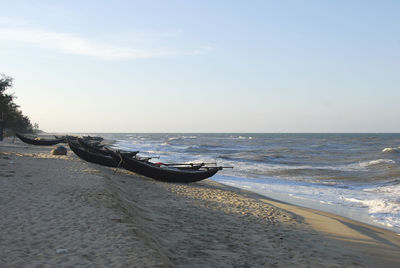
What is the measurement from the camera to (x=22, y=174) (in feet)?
39.7

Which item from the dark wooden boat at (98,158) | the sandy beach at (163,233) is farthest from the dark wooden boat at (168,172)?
the sandy beach at (163,233)

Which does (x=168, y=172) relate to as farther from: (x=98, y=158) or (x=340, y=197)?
(x=340, y=197)

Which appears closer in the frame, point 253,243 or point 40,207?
point 253,243

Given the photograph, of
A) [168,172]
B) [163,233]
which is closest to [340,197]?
[168,172]

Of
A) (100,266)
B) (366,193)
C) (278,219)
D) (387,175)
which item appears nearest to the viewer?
(100,266)

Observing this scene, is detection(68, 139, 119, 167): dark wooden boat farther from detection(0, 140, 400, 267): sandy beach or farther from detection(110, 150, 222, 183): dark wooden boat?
detection(0, 140, 400, 267): sandy beach

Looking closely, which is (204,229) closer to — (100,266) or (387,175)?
(100,266)

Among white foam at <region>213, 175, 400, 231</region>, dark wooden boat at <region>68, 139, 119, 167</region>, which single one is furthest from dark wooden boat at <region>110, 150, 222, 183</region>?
white foam at <region>213, 175, 400, 231</region>

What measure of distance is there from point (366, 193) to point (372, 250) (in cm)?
942

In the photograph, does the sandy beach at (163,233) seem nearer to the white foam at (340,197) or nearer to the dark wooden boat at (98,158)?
the white foam at (340,197)

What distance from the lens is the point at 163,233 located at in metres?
7.39

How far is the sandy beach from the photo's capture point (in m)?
5.41

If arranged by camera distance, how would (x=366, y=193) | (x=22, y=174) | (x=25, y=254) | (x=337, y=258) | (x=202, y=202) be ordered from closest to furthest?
1. (x=25, y=254)
2. (x=337, y=258)
3. (x=202, y=202)
4. (x=22, y=174)
5. (x=366, y=193)

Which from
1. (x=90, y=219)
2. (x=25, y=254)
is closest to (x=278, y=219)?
(x=90, y=219)
